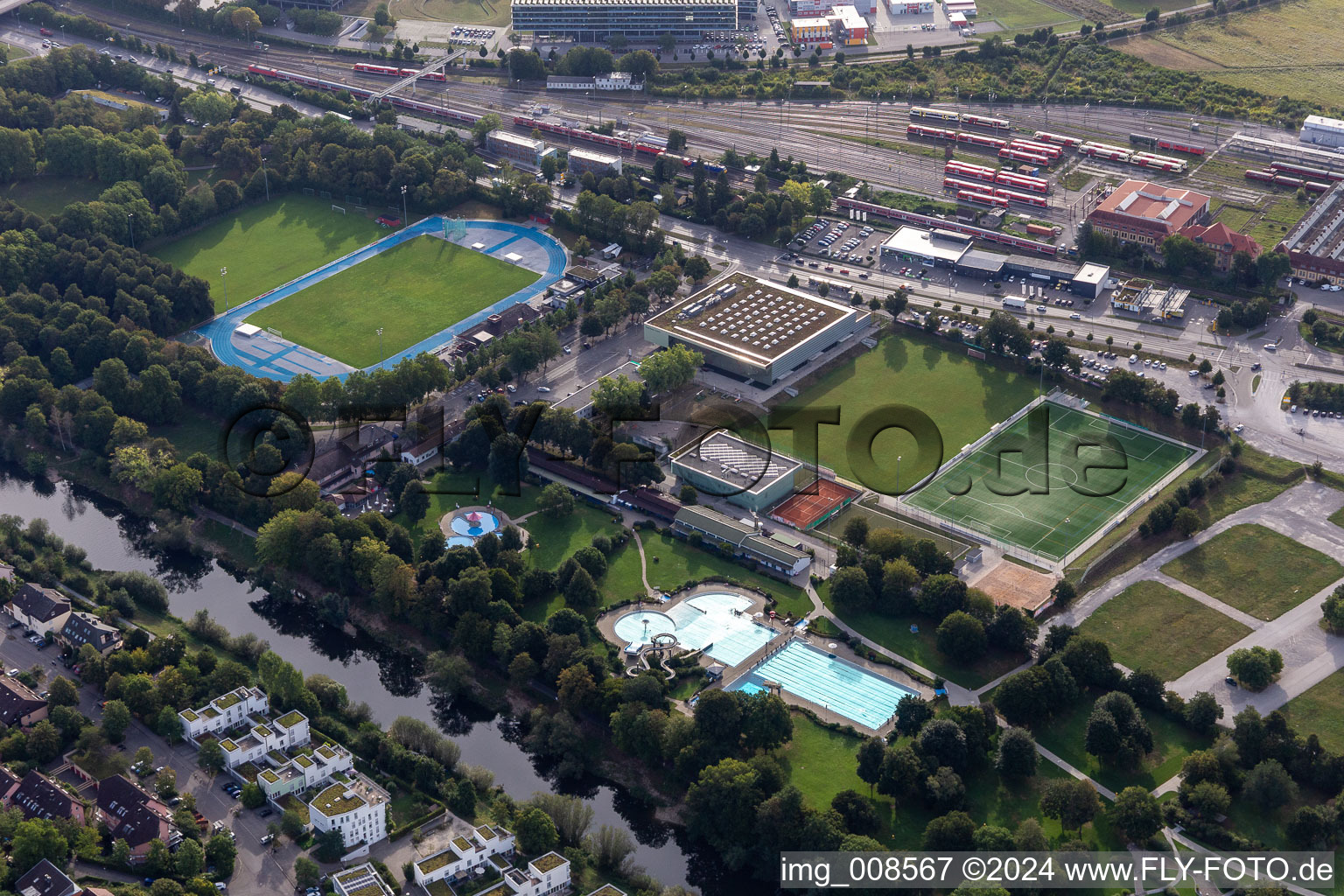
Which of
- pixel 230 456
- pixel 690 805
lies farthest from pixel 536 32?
pixel 690 805

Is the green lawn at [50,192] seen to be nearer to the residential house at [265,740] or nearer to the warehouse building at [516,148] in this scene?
the warehouse building at [516,148]

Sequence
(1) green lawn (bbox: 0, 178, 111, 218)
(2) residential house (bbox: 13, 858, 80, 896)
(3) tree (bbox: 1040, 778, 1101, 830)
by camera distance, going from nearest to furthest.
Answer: (2) residential house (bbox: 13, 858, 80, 896) → (3) tree (bbox: 1040, 778, 1101, 830) → (1) green lawn (bbox: 0, 178, 111, 218)

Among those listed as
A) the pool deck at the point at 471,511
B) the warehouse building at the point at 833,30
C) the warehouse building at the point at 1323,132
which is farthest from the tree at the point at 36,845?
the warehouse building at the point at 1323,132

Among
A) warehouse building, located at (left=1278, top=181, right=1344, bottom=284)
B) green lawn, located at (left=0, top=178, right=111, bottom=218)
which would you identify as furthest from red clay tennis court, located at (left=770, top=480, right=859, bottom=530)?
green lawn, located at (left=0, top=178, right=111, bottom=218)

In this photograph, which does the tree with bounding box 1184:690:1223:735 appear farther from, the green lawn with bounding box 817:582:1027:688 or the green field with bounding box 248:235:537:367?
the green field with bounding box 248:235:537:367

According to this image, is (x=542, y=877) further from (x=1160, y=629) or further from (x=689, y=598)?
(x=1160, y=629)

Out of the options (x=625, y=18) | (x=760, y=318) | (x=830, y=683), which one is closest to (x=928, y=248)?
(x=760, y=318)

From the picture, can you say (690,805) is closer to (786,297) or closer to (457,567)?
(457,567)
